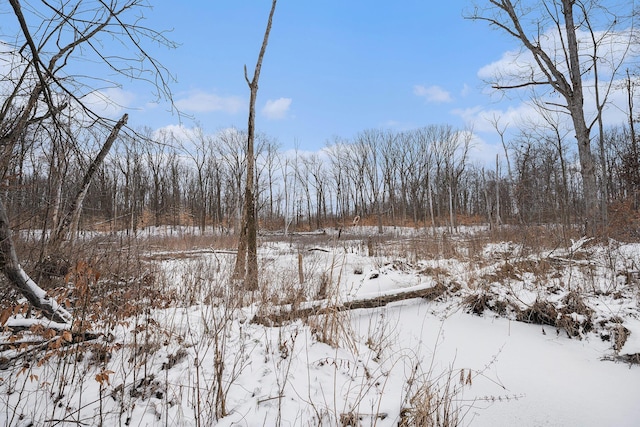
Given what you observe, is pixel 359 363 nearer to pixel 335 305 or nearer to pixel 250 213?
pixel 335 305

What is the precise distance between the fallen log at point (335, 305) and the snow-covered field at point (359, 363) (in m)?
0.05

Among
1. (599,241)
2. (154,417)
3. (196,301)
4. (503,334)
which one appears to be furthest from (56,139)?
(599,241)

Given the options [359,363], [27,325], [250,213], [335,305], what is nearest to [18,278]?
[27,325]

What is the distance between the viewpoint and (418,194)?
136 ft

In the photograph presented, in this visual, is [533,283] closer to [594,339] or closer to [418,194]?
[594,339]

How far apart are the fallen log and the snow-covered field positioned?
50 millimetres

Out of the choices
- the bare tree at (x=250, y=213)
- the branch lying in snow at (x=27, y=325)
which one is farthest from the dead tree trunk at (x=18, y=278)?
the bare tree at (x=250, y=213)

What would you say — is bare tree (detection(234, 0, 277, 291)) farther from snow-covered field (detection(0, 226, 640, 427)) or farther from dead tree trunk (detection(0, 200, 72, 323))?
dead tree trunk (detection(0, 200, 72, 323))

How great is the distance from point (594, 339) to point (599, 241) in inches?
171

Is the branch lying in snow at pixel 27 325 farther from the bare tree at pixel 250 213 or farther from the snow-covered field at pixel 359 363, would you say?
the bare tree at pixel 250 213

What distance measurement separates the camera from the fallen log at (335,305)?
4074 millimetres

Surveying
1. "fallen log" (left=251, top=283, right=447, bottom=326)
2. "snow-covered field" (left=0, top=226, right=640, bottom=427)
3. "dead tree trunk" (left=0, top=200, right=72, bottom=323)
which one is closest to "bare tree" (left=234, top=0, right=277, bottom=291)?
"snow-covered field" (left=0, top=226, right=640, bottom=427)

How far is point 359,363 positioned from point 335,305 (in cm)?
68

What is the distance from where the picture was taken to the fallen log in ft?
13.4
